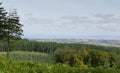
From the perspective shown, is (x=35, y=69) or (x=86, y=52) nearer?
(x=35, y=69)

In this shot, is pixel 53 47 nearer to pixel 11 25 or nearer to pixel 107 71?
pixel 11 25

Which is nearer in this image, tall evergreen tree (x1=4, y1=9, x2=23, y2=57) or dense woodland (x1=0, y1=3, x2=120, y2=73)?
dense woodland (x1=0, y1=3, x2=120, y2=73)

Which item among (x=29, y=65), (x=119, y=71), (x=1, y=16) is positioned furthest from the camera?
(x=1, y=16)

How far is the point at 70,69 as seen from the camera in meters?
13.7

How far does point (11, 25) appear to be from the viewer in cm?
7094

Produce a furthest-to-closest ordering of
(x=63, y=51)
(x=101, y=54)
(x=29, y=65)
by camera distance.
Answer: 1. (x=63, y=51)
2. (x=101, y=54)
3. (x=29, y=65)

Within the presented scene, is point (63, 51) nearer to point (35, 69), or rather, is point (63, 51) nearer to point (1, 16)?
point (1, 16)

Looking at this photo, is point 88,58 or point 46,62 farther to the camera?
point 88,58

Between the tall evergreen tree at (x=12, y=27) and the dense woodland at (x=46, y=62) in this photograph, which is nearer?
the dense woodland at (x=46, y=62)

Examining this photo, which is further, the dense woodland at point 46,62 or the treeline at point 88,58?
the treeline at point 88,58

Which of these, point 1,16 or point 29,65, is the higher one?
point 1,16

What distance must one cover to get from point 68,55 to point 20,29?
1045 inches

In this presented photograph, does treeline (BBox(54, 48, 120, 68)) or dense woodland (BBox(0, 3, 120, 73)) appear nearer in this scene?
dense woodland (BBox(0, 3, 120, 73))

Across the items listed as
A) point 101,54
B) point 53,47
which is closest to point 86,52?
point 101,54
